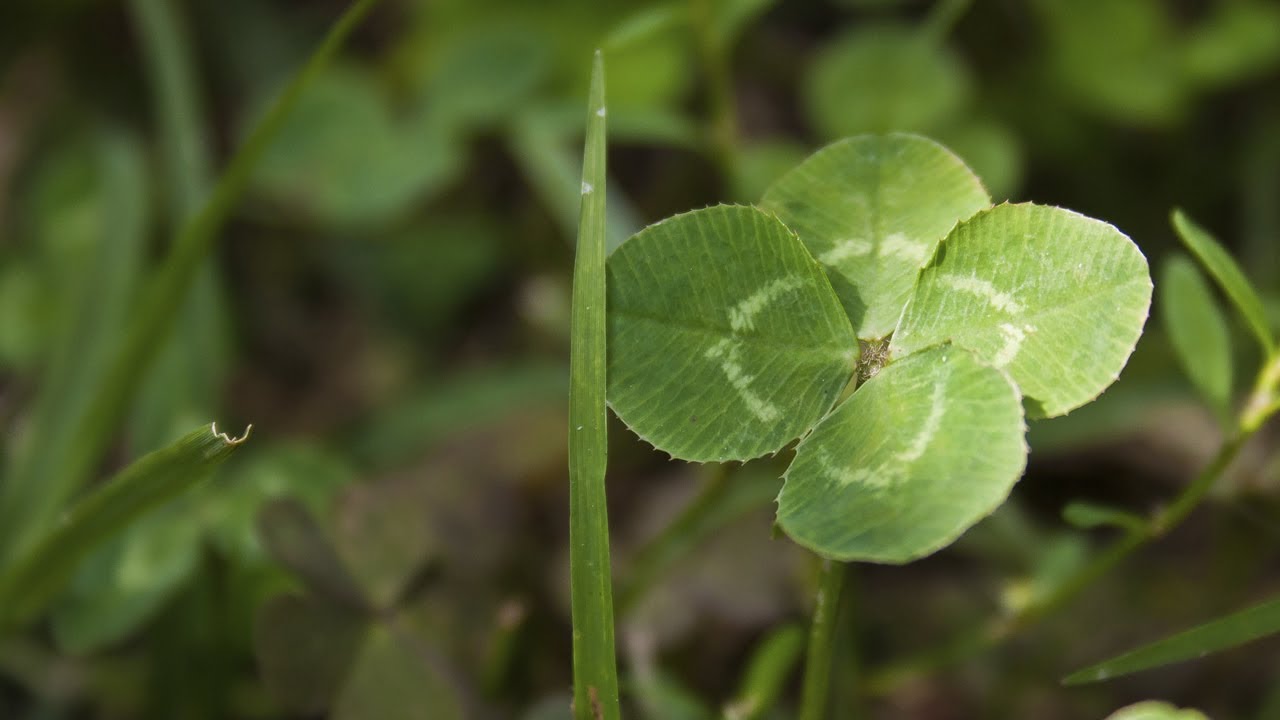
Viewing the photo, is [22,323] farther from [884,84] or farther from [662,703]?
[884,84]

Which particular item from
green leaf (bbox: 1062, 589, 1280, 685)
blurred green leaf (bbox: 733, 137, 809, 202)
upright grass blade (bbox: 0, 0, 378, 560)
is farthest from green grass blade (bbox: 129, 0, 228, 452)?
green leaf (bbox: 1062, 589, 1280, 685)

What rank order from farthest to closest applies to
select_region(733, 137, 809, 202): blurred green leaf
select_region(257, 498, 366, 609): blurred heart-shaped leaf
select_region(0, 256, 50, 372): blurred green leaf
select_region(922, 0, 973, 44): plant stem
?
select_region(0, 256, 50, 372): blurred green leaf → select_region(733, 137, 809, 202): blurred green leaf → select_region(922, 0, 973, 44): plant stem → select_region(257, 498, 366, 609): blurred heart-shaped leaf

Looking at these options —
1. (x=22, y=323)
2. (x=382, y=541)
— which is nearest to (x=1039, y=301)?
(x=382, y=541)

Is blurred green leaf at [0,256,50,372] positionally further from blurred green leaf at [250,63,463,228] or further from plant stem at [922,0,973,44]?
plant stem at [922,0,973,44]

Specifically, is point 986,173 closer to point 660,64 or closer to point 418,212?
point 660,64

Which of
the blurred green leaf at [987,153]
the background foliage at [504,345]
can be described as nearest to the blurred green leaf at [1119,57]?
the background foliage at [504,345]
